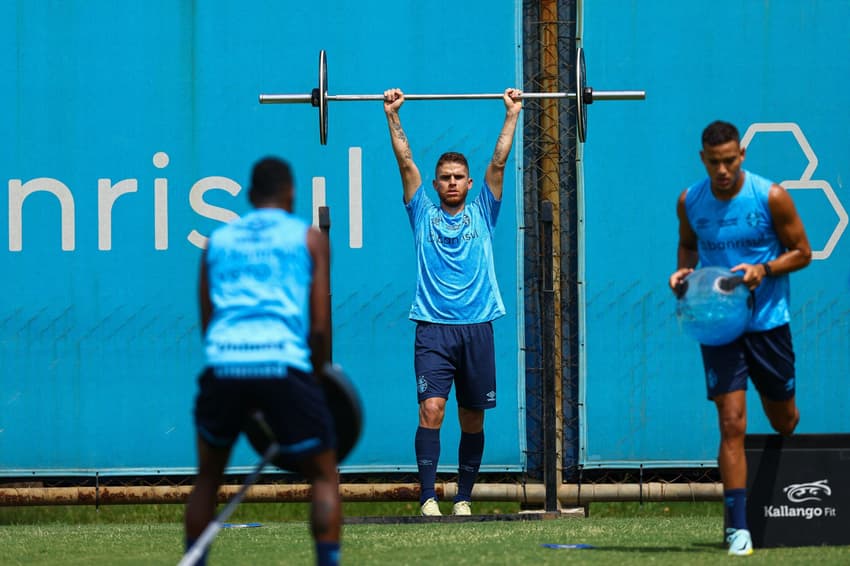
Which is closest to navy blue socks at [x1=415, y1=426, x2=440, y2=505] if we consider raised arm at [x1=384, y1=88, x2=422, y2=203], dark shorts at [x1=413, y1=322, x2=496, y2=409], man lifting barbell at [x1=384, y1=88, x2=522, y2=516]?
man lifting barbell at [x1=384, y1=88, x2=522, y2=516]

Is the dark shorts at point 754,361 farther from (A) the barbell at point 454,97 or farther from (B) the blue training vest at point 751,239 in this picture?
(A) the barbell at point 454,97

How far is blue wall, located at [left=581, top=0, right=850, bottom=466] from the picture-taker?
8.19 metres

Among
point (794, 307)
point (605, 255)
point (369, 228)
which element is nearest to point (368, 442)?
point (369, 228)

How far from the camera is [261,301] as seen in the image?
13.3 ft

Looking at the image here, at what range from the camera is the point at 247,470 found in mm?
8133

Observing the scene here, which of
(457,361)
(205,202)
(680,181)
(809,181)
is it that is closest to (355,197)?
(205,202)

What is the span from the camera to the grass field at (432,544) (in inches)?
209

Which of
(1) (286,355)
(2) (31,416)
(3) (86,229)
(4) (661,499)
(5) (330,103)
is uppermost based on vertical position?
(5) (330,103)

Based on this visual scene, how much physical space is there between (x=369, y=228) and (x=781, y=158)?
2.40 m

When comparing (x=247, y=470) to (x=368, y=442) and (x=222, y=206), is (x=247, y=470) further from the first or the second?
(x=222, y=206)

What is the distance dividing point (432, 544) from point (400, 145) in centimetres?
226

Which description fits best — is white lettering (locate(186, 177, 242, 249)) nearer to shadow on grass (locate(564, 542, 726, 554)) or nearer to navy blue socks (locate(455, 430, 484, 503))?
navy blue socks (locate(455, 430, 484, 503))

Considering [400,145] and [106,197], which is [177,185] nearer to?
[106,197]

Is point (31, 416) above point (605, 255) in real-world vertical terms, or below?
below
